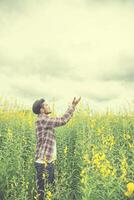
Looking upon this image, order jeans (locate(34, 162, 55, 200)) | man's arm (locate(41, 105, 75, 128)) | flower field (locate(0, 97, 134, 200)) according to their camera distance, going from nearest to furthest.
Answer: man's arm (locate(41, 105, 75, 128)) < jeans (locate(34, 162, 55, 200)) < flower field (locate(0, 97, 134, 200))

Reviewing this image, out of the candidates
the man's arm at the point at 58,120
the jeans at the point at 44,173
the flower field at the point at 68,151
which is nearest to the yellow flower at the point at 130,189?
the flower field at the point at 68,151

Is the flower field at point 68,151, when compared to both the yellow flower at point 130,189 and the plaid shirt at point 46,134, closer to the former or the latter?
the plaid shirt at point 46,134

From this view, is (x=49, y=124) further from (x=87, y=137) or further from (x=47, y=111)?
(x=87, y=137)

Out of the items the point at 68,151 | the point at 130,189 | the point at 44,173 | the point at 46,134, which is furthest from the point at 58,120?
the point at 68,151

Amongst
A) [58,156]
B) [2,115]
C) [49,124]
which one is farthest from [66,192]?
[2,115]

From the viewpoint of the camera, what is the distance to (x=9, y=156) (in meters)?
14.1

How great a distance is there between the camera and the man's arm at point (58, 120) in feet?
37.6

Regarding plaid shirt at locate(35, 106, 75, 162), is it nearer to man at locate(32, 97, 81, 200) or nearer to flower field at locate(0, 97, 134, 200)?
man at locate(32, 97, 81, 200)

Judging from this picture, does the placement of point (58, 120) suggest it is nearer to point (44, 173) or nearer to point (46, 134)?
point (46, 134)

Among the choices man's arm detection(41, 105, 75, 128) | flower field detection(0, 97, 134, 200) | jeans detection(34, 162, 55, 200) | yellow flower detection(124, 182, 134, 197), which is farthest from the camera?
flower field detection(0, 97, 134, 200)

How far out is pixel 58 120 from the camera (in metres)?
11.5

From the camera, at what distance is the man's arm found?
1147cm

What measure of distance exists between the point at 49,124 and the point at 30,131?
3.67m

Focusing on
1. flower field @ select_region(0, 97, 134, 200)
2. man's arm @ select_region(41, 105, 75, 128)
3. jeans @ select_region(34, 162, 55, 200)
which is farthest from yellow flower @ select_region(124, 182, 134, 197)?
man's arm @ select_region(41, 105, 75, 128)
